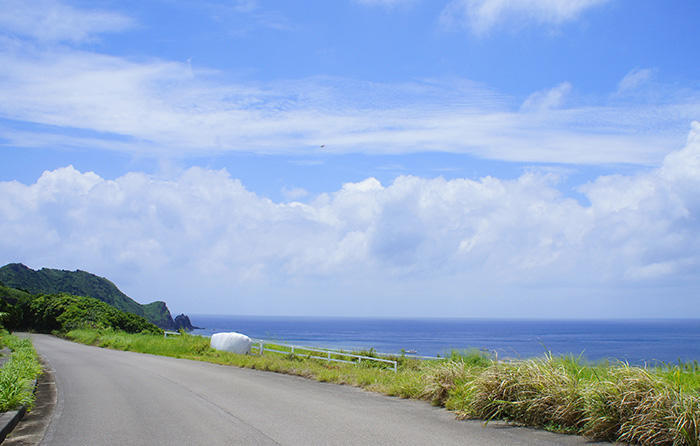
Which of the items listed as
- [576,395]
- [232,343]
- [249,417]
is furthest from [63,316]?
[576,395]

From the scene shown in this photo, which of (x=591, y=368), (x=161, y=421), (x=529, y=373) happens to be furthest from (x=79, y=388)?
(x=591, y=368)

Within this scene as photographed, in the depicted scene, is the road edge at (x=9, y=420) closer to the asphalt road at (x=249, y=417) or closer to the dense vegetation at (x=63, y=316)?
the asphalt road at (x=249, y=417)

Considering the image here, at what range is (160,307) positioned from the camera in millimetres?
165750

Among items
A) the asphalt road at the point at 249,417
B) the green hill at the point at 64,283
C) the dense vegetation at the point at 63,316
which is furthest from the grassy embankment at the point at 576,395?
the green hill at the point at 64,283

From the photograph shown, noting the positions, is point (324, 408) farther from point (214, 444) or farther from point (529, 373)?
point (529, 373)

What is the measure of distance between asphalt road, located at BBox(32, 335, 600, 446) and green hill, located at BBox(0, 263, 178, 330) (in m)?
89.6

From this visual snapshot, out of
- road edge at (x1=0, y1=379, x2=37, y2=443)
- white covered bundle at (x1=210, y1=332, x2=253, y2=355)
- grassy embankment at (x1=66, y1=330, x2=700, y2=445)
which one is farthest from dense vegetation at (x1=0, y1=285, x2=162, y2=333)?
grassy embankment at (x1=66, y1=330, x2=700, y2=445)

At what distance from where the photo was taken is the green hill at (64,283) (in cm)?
10425

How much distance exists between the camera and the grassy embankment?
21.8 feet

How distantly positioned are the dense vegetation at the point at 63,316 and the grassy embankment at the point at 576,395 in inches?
1532

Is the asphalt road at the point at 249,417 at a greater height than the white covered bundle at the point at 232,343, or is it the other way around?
the white covered bundle at the point at 232,343

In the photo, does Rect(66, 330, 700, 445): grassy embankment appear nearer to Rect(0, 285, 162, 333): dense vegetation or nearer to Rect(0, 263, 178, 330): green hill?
Rect(0, 285, 162, 333): dense vegetation

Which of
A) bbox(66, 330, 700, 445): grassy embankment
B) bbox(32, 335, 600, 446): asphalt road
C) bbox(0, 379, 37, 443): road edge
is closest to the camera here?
bbox(66, 330, 700, 445): grassy embankment

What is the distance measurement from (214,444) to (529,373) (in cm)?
503
